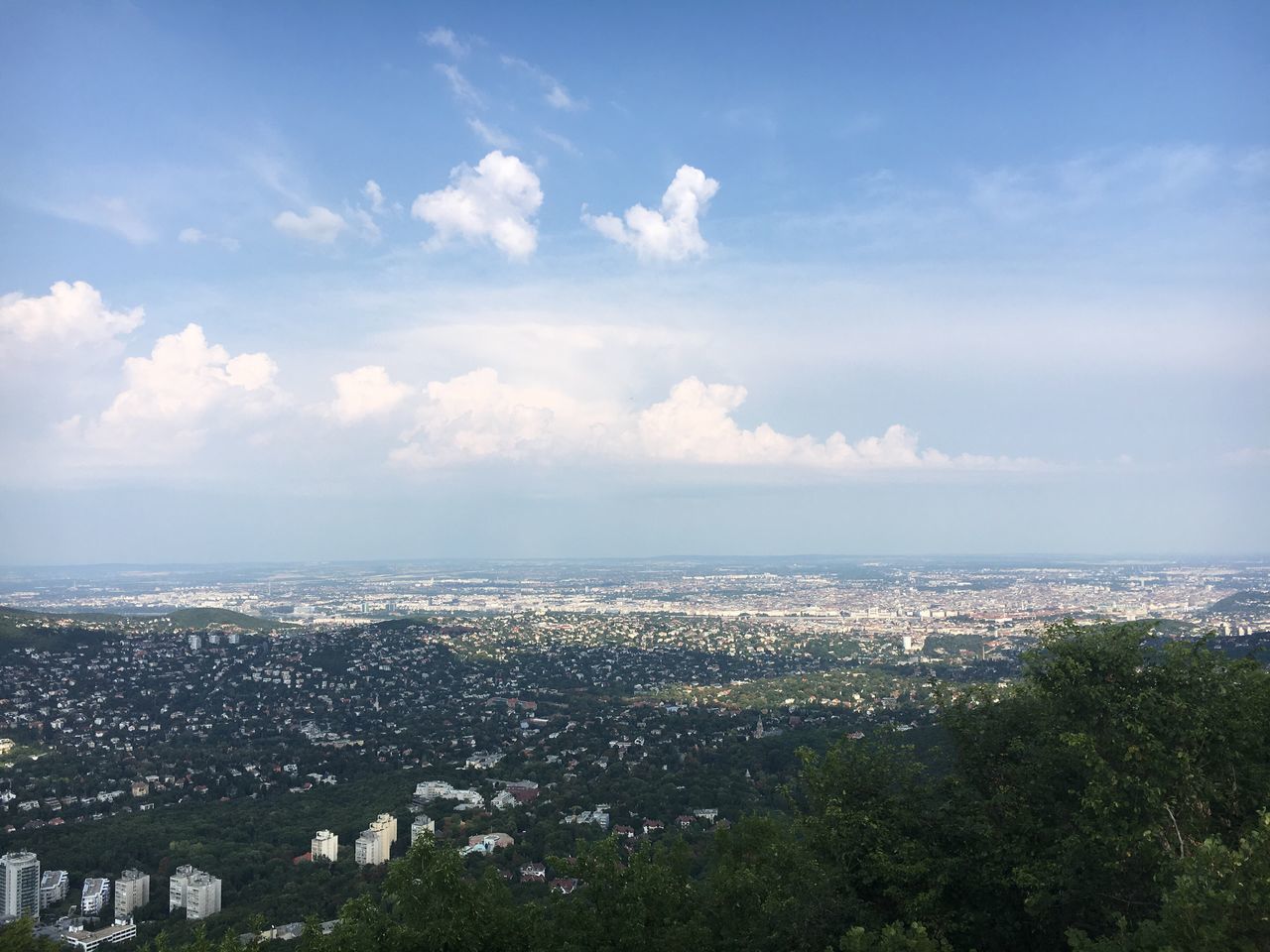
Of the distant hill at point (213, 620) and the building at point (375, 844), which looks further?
the distant hill at point (213, 620)

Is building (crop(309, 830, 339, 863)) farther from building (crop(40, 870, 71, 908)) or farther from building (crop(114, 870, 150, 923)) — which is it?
building (crop(40, 870, 71, 908))

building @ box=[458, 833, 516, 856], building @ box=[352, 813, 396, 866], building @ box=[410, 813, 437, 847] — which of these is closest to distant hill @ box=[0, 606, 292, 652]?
building @ box=[410, 813, 437, 847]

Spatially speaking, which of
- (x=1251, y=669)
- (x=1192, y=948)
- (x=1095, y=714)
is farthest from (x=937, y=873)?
(x=1251, y=669)

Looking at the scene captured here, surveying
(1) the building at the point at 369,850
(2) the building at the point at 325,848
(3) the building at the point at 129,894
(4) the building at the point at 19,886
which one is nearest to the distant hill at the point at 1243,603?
(1) the building at the point at 369,850

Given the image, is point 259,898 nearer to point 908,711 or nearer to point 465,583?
point 908,711

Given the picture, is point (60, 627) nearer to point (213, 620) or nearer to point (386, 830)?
point (213, 620)

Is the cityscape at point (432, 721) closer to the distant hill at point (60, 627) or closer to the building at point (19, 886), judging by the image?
the building at point (19, 886)
